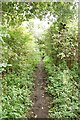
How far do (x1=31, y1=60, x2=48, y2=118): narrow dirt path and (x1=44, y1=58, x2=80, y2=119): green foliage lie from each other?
9cm

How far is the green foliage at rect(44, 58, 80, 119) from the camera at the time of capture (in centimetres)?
270

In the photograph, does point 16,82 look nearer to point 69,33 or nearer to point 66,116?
point 66,116

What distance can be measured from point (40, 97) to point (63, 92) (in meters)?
0.43

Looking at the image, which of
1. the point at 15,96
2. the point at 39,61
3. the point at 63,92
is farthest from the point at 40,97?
the point at 39,61

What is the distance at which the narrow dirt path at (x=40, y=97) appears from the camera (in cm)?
293

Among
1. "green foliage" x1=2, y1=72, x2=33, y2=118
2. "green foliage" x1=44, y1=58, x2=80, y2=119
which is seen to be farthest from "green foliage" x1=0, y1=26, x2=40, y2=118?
"green foliage" x1=44, y1=58, x2=80, y2=119

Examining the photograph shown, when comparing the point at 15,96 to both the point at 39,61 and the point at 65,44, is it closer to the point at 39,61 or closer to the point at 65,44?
the point at 65,44

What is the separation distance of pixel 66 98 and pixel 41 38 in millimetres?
1940

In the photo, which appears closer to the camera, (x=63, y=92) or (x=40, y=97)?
(x=63, y=92)

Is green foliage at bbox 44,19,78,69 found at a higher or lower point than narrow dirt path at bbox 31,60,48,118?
higher

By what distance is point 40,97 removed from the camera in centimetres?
347

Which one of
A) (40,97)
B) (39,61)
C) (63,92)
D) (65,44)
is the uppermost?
(65,44)

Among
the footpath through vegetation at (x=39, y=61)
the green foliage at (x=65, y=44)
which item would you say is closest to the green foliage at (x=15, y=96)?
the footpath through vegetation at (x=39, y=61)

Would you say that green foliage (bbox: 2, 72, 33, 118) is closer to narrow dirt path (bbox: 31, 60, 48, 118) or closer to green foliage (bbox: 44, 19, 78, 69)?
narrow dirt path (bbox: 31, 60, 48, 118)
